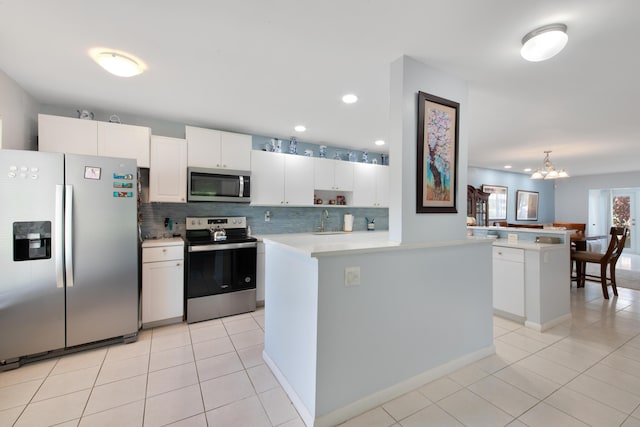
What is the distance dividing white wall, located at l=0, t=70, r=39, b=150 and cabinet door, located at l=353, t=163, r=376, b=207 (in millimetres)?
4070

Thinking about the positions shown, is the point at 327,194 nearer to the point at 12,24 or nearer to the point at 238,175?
the point at 238,175

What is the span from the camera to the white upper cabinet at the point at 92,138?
109 inches

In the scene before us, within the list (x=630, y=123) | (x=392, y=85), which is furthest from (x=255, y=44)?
(x=630, y=123)

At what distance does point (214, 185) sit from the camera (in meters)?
3.54

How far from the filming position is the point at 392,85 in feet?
7.01

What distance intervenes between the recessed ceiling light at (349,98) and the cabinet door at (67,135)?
105 inches

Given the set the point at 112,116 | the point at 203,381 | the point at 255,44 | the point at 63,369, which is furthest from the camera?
the point at 112,116

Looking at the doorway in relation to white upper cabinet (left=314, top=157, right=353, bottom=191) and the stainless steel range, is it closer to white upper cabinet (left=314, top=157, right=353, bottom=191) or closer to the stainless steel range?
white upper cabinet (left=314, top=157, right=353, bottom=191)

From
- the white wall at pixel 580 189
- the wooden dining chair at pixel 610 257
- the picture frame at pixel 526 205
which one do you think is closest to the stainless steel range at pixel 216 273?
the wooden dining chair at pixel 610 257

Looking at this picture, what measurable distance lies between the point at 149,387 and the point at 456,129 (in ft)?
10.4

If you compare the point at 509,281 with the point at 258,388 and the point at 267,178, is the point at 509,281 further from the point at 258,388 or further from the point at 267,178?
the point at 267,178

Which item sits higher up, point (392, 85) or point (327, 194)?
point (392, 85)

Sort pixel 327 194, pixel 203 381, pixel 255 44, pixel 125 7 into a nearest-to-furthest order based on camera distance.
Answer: pixel 125 7 → pixel 255 44 → pixel 203 381 → pixel 327 194

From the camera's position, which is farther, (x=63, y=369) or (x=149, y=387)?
(x=63, y=369)
